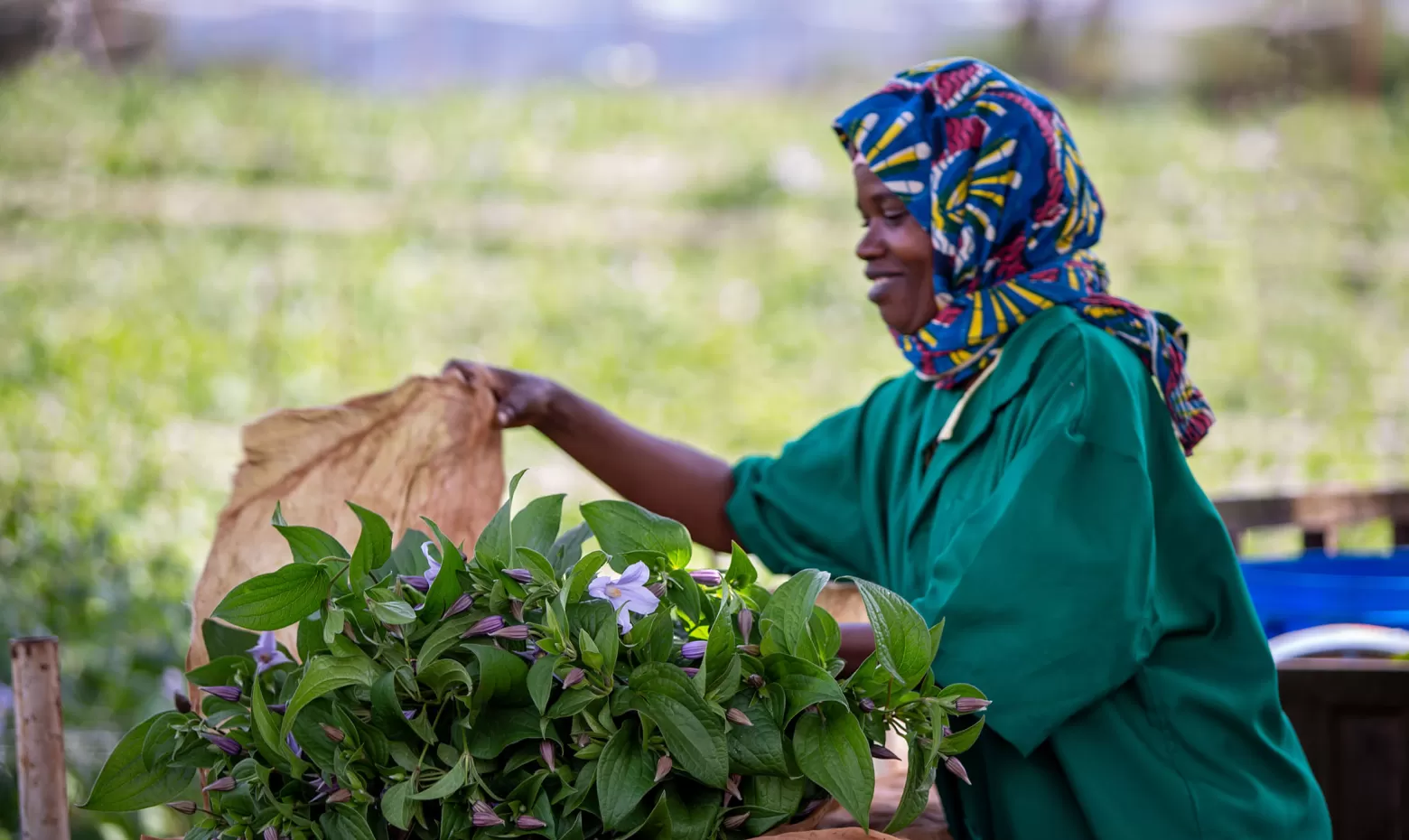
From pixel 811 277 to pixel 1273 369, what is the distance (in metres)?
1.91

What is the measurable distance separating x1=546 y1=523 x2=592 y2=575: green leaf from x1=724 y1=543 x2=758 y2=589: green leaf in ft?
0.42

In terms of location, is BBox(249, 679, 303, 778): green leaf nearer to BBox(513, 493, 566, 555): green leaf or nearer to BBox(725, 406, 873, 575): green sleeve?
BBox(513, 493, 566, 555): green leaf

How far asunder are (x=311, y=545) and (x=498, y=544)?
147mm

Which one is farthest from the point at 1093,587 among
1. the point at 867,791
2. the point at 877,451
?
the point at 877,451

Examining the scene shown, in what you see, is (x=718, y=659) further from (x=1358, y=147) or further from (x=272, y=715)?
(x=1358, y=147)

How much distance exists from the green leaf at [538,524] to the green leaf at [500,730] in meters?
0.14

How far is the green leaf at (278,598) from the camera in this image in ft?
3.26

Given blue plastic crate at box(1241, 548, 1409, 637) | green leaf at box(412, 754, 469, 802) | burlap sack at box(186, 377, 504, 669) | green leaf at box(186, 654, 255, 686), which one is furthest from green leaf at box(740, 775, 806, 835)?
blue plastic crate at box(1241, 548, 1409, 637)

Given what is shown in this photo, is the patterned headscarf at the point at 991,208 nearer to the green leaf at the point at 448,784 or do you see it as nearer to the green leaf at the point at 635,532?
the green leaf at the point at 635,532

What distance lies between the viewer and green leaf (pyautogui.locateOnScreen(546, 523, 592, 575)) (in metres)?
1.10

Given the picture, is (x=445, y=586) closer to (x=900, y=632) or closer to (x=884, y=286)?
(x=900, y=632)

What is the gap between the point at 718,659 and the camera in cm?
98

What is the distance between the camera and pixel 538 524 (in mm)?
1076

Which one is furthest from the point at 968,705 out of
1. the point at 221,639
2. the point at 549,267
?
the point at 549,267
